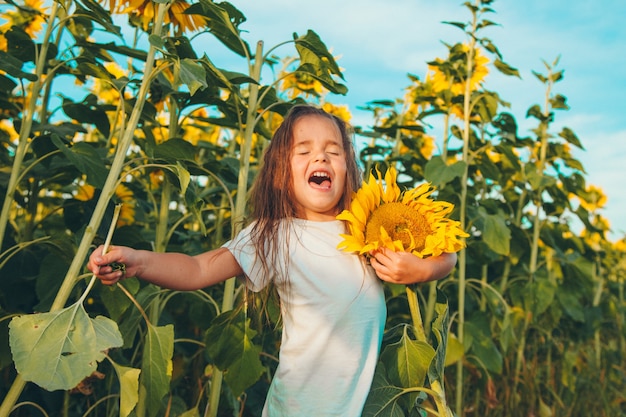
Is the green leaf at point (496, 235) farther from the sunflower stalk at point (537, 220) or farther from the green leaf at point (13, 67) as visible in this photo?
the green leaf at point (13, 67)

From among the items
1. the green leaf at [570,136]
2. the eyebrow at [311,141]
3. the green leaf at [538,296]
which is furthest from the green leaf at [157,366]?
the green leaf at [570,136]

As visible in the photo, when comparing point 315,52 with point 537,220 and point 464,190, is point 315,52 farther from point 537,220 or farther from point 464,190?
point 537,220

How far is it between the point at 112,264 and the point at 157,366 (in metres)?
0.30

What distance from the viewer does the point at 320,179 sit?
68.4 inches

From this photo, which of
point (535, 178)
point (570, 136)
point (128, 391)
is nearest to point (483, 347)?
point (535, 178)

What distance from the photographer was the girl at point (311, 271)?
1.58m

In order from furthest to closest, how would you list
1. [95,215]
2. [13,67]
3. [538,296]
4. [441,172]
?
[538,296], [441,172], [13,67], [95,215]

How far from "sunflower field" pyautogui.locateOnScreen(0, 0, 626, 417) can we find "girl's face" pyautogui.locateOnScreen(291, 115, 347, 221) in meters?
0.19

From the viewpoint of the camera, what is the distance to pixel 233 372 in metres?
1.71

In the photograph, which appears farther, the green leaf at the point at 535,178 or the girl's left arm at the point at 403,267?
the green leaf at the point at 535,178

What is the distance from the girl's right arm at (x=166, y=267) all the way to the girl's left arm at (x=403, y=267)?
389mm

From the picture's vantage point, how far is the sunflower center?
5.28 ft

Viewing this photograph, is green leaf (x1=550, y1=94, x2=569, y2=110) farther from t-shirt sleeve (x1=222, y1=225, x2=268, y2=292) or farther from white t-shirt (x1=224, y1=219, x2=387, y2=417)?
t-shirt sleeve (x1=222, y1=225, x2=268, y2=292)

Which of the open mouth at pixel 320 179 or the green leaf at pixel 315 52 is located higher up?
the green leaf at pixel 315 52
